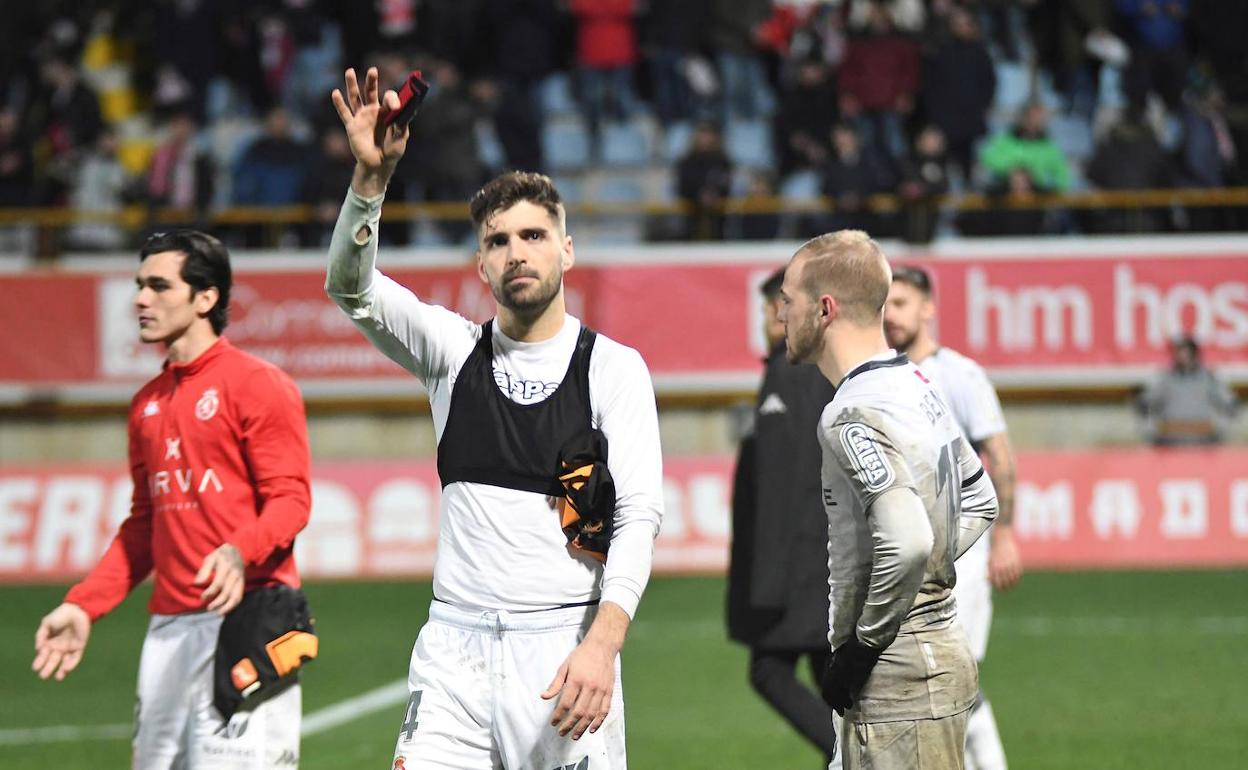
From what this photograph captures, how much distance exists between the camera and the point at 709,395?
19.6 m

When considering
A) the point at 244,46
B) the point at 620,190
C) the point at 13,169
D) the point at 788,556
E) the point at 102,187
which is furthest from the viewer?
the point at 244,46

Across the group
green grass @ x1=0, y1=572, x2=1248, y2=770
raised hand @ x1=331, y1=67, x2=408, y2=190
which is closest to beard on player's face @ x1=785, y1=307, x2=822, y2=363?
raised hand @ x1=331, y1=67, x2=408, y2=190

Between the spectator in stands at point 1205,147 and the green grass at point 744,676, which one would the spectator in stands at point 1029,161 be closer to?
the spectator in stands at point 1205,147

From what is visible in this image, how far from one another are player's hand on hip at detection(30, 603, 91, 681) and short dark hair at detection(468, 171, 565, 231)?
1.84 metres

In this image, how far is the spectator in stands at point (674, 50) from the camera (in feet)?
67.9

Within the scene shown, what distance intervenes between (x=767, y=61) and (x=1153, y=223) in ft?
16.5

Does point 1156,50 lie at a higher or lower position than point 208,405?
higher

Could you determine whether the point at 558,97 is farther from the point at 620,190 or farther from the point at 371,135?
the point at 371,135

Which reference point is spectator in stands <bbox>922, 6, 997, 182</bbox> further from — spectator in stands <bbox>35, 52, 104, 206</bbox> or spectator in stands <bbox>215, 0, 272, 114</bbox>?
spectator in stands <bbox>35, 52, 104, 206</bbox>

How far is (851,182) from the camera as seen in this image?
63.0 ft

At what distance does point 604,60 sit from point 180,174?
17.0ft

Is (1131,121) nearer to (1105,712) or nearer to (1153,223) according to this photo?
(1153,223)

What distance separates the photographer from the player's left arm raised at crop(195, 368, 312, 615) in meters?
5.25

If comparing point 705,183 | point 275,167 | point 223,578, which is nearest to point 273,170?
point 275,167
